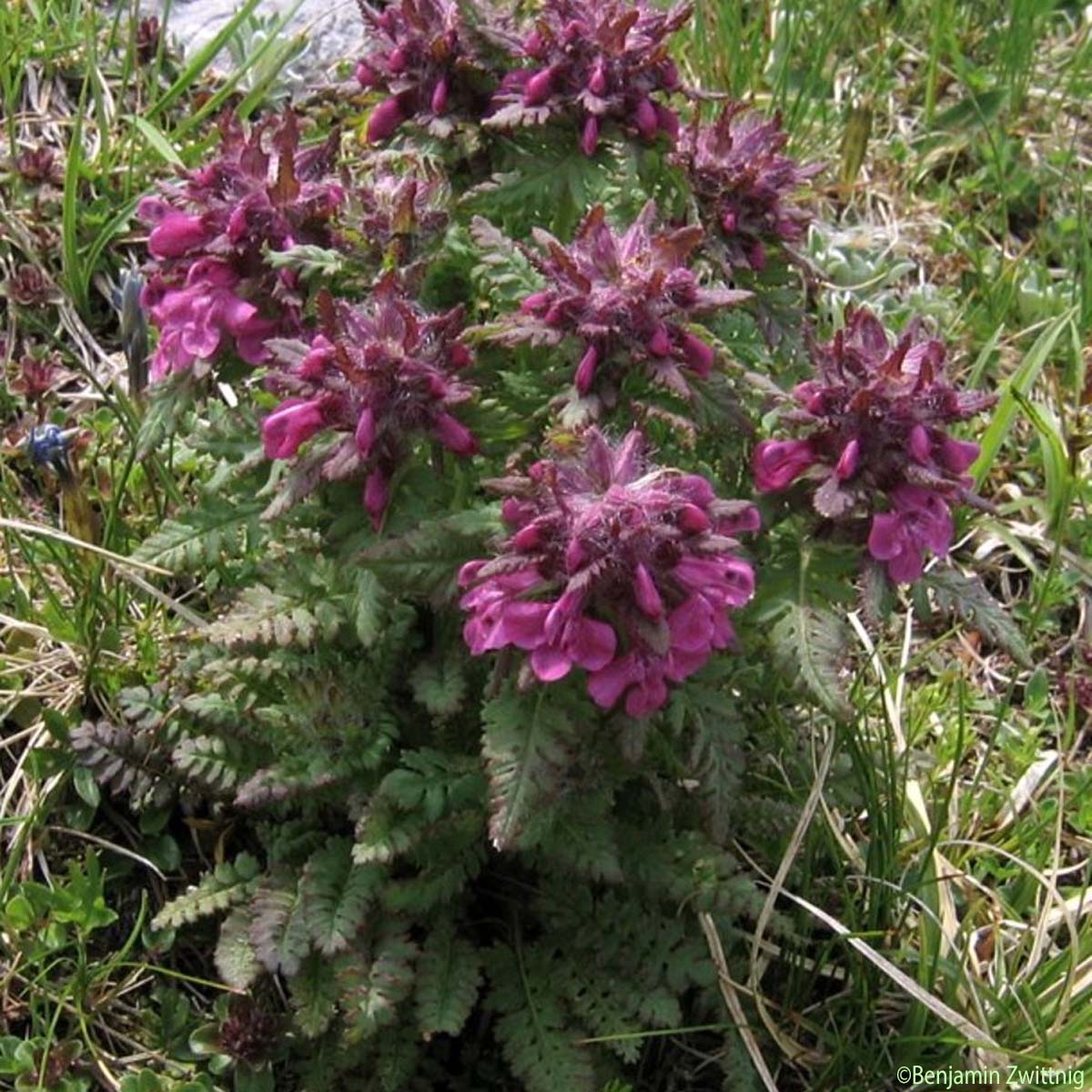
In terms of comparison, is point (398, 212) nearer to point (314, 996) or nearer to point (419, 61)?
point (419, 61)

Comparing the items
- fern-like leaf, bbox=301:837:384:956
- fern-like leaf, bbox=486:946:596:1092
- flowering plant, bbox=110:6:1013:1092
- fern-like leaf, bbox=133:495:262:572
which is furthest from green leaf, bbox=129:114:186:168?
fern-like leaf, bbox=486:946:596:1092

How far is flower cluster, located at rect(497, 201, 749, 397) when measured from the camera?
1983mm

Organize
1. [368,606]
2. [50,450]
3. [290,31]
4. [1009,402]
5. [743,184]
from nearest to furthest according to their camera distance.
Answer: [368,606] < [743,184] < [50,450] < [1009,402] < [290,31]

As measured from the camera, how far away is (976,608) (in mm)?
2123

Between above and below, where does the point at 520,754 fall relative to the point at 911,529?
below

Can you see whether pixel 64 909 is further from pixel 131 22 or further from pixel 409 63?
pixel 131 22

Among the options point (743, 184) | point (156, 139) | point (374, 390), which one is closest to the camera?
point (374, 390)

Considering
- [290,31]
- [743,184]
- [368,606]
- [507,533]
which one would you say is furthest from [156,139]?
[507,533]

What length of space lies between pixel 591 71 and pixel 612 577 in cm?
78

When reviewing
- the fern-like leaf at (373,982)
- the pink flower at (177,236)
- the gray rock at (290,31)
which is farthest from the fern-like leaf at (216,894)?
the gray rock at (290,31)

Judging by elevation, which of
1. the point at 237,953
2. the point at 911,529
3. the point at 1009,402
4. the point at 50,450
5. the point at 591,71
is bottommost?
the point at 237,953

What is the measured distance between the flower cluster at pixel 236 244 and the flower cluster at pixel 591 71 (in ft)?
0.98

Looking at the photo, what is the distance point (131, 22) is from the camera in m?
3.58

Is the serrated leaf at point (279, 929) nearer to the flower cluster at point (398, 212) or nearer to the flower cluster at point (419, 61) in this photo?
the flower cluster at point (398, 212)
